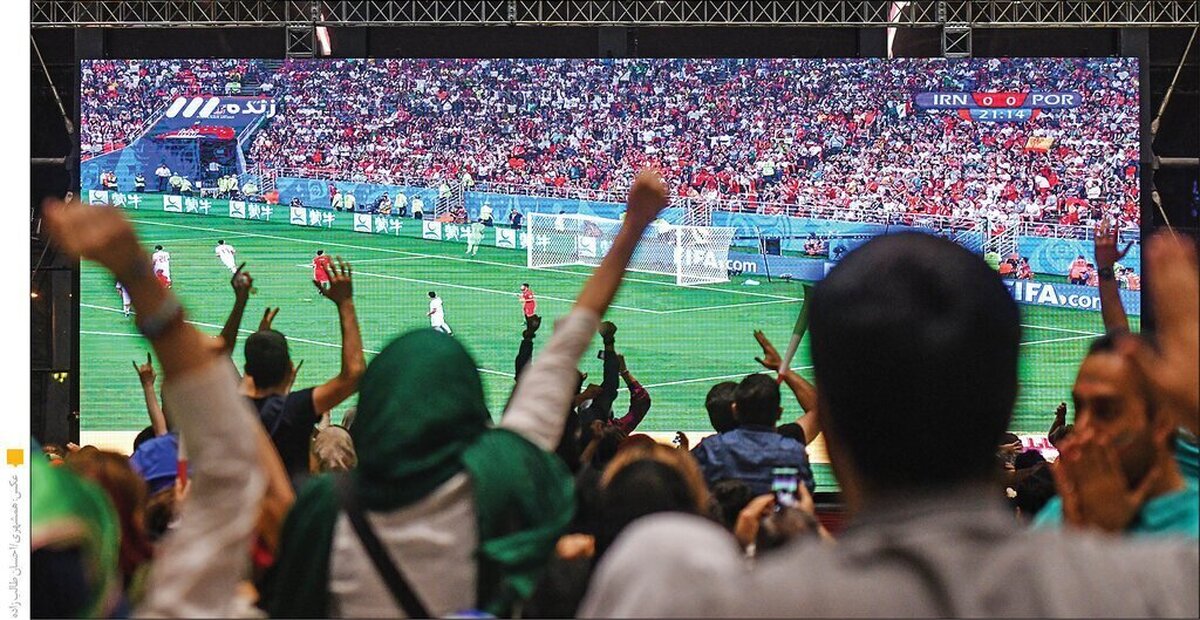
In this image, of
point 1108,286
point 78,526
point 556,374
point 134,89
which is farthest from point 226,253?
point 78,526

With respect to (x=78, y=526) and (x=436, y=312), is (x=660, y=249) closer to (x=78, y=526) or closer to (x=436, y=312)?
(x=436, y=312)

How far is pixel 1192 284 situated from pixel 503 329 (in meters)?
14.0

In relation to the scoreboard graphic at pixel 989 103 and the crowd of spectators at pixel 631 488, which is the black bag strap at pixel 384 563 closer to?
the crowd of spectators at pixel 631 488

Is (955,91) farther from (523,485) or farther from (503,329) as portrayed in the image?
(523,485)

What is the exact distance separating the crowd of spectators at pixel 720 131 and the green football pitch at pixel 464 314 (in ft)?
2.89

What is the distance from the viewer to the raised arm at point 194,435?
148cm

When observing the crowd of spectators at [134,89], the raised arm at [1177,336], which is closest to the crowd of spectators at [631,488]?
the raised arm at [1177,336]

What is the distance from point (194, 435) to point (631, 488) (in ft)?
4.03

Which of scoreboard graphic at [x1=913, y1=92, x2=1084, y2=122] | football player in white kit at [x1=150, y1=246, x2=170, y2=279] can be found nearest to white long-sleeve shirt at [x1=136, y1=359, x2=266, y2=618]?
football player in white kit at [x1=150, y1=246, x2=170, y2=279]

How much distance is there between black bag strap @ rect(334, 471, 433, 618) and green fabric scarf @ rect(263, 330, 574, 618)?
15 mm

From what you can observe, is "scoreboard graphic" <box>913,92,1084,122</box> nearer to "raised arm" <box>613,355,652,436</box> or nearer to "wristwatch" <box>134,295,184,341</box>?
"raised arm" <box>613,355,652,436</box>

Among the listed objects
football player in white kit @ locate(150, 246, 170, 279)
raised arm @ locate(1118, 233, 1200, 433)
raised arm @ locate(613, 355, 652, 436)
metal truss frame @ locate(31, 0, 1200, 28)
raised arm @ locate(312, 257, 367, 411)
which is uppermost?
metal truss frame @ locate(31, 0, 1200, 28)

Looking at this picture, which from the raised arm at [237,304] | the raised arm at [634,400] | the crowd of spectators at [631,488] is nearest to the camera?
the crowd of spectators at [631,488]

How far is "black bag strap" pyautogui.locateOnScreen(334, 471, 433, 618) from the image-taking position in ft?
5.86
